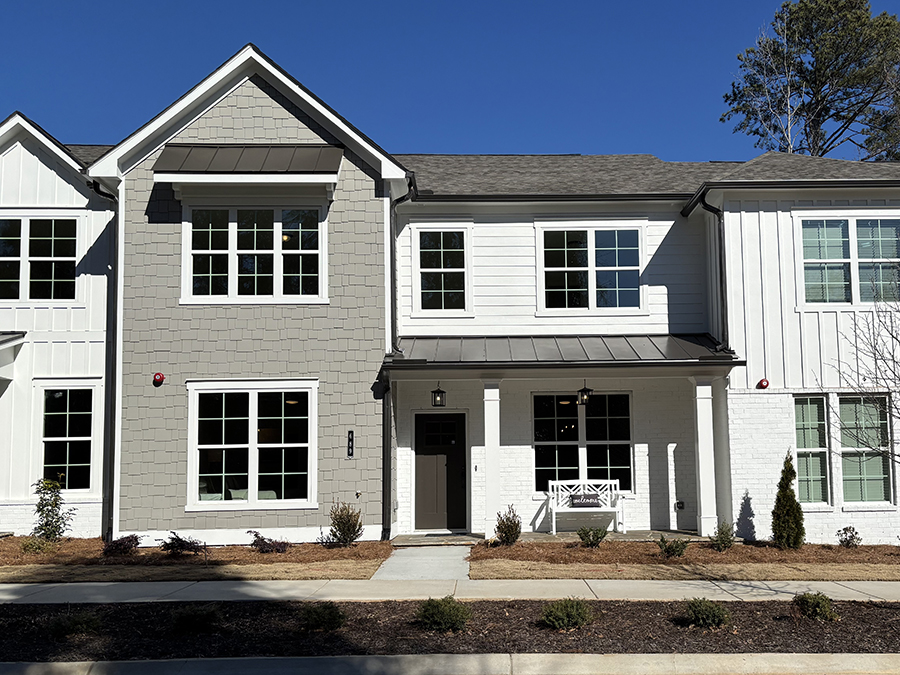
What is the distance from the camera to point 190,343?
1384 cm

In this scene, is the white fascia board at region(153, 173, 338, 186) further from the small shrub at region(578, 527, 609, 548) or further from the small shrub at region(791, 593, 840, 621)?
the small shrub at region(791, 593, 840, 621)

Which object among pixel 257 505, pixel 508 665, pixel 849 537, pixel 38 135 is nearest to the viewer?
pixel 508 665

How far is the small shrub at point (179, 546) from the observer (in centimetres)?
1275

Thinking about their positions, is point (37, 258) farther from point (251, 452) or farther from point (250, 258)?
point (251, 452)

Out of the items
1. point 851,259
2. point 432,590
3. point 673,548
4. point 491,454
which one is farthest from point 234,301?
point 851,259

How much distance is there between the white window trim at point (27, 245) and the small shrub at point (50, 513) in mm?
3191

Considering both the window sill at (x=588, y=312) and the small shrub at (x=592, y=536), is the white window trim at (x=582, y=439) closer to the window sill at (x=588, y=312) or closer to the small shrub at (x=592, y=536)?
the window sill at (x=588, y=312)

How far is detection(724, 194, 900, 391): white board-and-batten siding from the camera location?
46.1 ft

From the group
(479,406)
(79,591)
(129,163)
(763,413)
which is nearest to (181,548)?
(79,591)

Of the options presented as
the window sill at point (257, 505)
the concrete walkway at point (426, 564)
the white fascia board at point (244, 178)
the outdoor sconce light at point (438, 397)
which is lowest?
the concrete walkway at point (426, 564)

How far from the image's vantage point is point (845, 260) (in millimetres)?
14266

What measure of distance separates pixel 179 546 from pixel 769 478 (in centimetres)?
979

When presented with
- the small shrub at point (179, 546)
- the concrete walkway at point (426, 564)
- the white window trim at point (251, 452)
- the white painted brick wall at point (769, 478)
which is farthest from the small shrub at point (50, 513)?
the white painted brick wall at point (769, 478)

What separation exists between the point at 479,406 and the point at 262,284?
452cm
